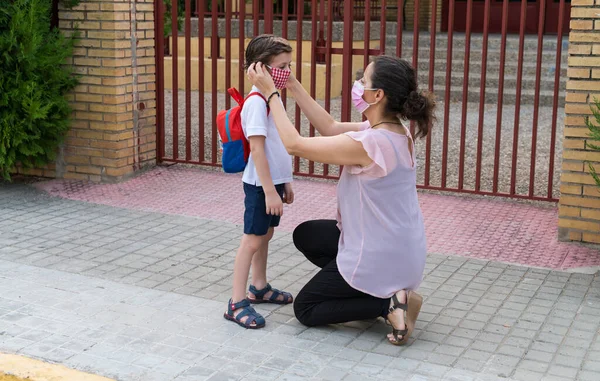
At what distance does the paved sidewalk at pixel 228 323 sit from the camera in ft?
14.1

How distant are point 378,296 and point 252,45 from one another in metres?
1.43

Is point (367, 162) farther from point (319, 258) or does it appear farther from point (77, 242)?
point (77, 242)

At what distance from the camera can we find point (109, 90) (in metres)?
8.34

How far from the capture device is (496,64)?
590 inches

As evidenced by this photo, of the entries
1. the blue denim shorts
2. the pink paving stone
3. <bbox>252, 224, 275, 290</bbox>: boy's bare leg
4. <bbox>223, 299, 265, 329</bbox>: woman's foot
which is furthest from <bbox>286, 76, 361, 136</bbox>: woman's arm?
the pink paving stone

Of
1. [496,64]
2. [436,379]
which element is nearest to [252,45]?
[436,379]

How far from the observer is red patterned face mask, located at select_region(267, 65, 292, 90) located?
181 inches

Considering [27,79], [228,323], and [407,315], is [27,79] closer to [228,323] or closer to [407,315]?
[228,323]

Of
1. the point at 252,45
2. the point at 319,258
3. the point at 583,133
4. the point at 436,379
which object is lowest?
the point at 436,379

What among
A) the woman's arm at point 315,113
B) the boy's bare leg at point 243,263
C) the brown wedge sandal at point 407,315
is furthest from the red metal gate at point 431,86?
the brown wedge sandal at point 407,315

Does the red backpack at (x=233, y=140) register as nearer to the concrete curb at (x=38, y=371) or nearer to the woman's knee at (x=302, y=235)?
the woman's knee at (x=302, y=235)

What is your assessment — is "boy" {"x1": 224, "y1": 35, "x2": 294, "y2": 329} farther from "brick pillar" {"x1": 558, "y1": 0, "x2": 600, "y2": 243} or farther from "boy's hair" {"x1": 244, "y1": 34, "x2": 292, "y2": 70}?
"brick pillar" {"x1": 558, "y1": 0, "x2": 600, "y2": 243}

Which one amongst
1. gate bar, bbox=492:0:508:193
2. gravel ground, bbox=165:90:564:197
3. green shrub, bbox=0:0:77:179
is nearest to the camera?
gate bar, bbox=492:0:508:193

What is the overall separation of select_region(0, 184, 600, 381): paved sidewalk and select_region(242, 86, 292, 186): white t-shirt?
2.60 ft
